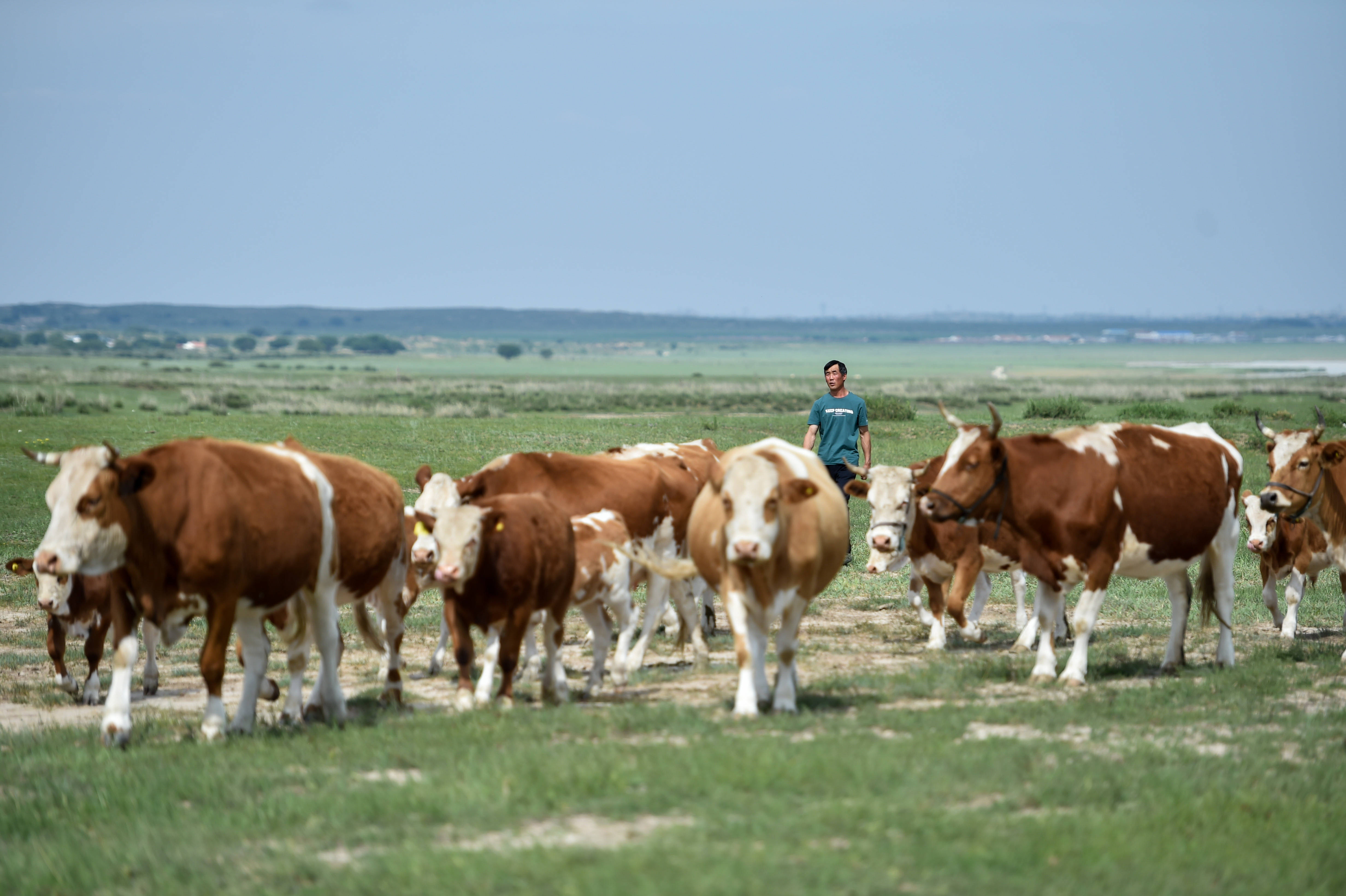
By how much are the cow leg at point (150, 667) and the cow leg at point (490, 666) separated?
2.93 m

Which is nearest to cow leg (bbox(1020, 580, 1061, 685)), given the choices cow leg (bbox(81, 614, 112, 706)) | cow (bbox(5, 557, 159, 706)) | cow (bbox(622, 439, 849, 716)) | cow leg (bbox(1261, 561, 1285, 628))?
cow (bbox(622, 439, 849, 716))

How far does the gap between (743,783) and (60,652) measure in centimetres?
718

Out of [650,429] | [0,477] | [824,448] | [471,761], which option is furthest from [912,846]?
[650,429]

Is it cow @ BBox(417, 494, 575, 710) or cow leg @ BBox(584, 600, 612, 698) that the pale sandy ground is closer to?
cow leg @ BBox(584, 600, 612, 698)

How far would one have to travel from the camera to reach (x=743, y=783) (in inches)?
300

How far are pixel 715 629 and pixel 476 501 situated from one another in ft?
15.2

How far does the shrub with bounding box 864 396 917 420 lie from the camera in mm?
48000

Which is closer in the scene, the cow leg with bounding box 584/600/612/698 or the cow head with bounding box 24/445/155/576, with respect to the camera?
the cow head with bounding box 24/445/155/576

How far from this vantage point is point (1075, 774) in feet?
25.9

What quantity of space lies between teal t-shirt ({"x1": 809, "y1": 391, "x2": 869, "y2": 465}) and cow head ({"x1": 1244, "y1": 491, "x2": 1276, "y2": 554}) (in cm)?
429

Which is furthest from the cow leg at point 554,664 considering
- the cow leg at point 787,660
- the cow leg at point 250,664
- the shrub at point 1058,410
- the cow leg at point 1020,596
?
the shrub at point 1058,410

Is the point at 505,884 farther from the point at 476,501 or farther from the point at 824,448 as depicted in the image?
the point at 824,448

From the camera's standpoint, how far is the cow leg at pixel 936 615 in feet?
44.3

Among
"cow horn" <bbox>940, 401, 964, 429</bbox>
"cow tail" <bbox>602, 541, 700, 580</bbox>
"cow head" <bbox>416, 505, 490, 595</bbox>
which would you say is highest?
"cow horn" <bbox>940, 401, 964, 429</bbox>
